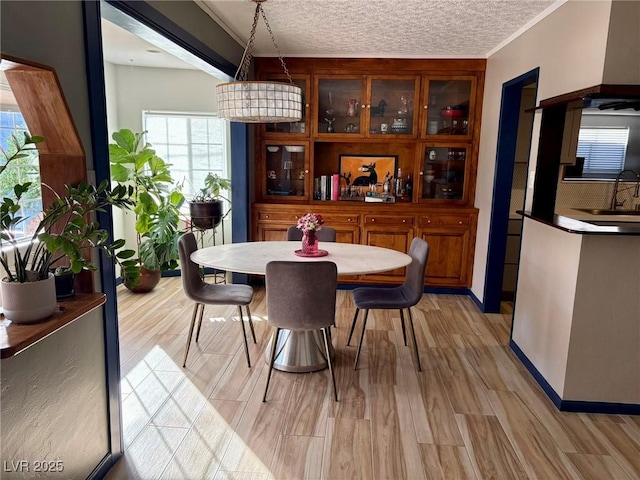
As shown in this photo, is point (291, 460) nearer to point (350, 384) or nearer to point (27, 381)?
point (350, 384)

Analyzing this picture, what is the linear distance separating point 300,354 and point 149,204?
2342mm

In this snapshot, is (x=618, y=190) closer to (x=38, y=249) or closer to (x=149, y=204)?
(x=38, y=249)

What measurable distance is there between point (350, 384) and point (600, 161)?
218cm

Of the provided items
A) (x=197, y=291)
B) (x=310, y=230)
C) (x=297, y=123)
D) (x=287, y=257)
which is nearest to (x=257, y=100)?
(x=310, y=230)

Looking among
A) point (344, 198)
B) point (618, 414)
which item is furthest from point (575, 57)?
point (344, 198)

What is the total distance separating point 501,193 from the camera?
4.02m

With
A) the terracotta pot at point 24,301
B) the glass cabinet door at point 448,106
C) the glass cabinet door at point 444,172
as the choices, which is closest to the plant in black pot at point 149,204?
the glass cabinet door at point 444,172

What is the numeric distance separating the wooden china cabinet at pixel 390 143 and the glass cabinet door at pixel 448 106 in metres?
0.01

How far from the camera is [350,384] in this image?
2867 mm

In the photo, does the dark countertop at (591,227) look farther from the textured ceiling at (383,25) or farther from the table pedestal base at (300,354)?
the table pedestal base at (300,354)

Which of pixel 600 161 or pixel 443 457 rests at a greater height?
pixel 600 161

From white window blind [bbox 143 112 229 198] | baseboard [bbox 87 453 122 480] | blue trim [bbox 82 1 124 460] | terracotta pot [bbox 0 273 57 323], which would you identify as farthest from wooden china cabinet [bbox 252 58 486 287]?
terracotta pot [bbox 0 273 57 323]

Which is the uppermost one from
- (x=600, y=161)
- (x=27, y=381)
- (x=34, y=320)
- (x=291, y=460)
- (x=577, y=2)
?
(x=577, y=2)

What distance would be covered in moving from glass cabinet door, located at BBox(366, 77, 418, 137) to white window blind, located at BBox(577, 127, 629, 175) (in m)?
1.98
